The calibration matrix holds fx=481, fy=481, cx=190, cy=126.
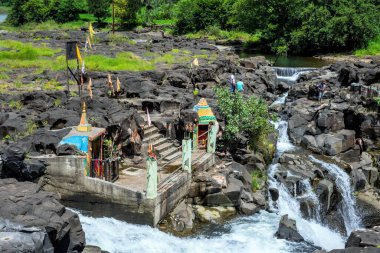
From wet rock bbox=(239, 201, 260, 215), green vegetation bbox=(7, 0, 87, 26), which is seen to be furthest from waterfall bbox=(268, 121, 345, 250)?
green vegetation bbox=(7, 0, 87, 26)

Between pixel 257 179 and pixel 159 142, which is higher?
pixel 159 142

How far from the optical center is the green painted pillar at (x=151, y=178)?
651 inches

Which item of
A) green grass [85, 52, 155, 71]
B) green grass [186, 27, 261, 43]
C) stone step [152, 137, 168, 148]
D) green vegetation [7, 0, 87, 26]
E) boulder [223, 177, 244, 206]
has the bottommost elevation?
boulder [223, 177, 244, 206]

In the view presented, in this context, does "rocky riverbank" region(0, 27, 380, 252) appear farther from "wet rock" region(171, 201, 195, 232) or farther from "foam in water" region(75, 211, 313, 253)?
"foam in water" region(75, 211, 313, 253)

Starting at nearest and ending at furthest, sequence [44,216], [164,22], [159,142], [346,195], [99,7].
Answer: [44,216] < [159,142] < [346,195] < [164,22] < [99,7]

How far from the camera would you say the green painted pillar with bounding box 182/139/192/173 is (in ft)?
62.5

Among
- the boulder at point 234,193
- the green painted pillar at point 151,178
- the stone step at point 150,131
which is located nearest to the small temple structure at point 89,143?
the green painted pillar at point 151,178

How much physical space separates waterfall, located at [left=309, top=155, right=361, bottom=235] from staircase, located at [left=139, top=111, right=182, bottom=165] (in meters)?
8.30

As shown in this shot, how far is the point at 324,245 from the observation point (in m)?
18.5

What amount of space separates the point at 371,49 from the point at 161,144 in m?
51.3

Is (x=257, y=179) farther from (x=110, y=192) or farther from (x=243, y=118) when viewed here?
(x=110, y=192)

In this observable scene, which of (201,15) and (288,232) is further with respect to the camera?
(201,15)

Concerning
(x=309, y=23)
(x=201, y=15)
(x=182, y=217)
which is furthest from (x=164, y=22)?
(x=182, y=217)

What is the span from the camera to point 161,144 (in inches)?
909
